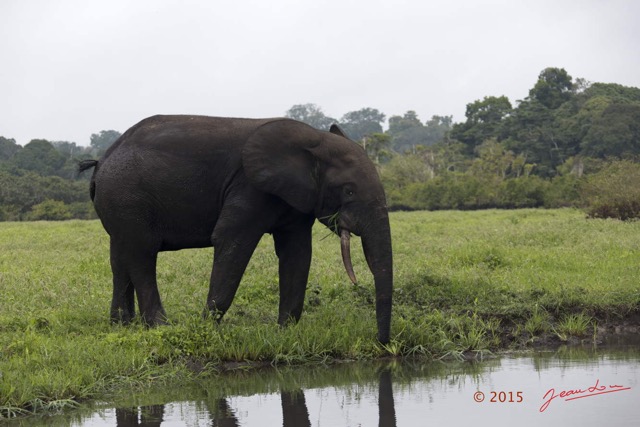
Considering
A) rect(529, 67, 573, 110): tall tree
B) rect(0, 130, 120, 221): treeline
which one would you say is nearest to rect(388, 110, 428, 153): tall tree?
rect(529, 67, 573, 110): tall tree

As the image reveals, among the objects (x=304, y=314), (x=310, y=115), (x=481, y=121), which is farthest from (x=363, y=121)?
(x=304, y=314)

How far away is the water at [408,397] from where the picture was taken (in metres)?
6.50

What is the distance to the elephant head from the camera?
852 cm

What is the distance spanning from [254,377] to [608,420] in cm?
322

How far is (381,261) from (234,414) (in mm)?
2359

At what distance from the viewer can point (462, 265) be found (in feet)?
44.7

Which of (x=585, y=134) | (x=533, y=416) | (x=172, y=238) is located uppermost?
(x=585, y=134)

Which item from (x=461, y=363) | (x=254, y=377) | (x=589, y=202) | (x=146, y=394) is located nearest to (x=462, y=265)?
(x=461, y=363)

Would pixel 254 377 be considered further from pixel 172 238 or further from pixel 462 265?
pixel 462 265

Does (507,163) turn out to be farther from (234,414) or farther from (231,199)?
(234,414)

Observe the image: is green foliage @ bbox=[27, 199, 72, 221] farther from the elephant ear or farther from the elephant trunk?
the elephant trunk

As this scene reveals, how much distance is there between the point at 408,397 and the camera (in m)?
7.19

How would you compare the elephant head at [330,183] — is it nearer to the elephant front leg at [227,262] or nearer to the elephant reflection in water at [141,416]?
the elephant front leg at [227,262]

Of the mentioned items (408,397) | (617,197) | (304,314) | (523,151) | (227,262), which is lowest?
(408,397)
